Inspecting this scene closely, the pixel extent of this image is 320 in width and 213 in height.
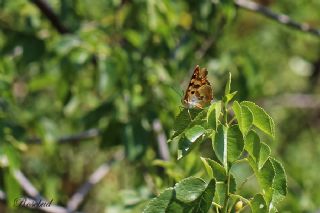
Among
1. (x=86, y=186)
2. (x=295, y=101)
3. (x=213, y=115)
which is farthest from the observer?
(x=295, y=101)

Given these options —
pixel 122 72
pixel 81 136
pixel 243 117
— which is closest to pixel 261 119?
pixel 243 117

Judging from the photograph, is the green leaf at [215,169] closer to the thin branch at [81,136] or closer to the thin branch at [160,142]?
Result: the thin branch at [160,142]

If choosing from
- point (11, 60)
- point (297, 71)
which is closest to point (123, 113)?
point (11, 60)

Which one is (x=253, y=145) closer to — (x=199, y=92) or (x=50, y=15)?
(x=199, y=92)

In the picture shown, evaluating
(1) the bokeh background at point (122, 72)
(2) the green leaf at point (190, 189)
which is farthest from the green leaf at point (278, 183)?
(1) the bokeh background at point (122, 72)

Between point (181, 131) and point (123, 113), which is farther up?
point (181, 131)

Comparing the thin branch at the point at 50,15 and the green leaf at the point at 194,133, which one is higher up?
the green leaf at the point at 194,133

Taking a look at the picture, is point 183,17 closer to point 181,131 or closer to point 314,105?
point 314,105
